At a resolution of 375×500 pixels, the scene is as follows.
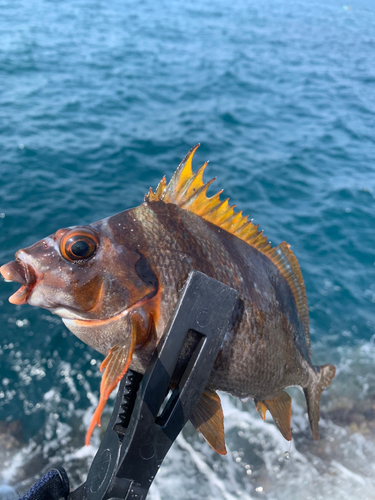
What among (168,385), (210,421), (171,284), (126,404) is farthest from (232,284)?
(126,404)

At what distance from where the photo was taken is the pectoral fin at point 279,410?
2.88m

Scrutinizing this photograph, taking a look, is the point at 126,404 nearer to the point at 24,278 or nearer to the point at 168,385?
the point at 168,385

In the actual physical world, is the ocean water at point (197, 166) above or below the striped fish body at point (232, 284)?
below

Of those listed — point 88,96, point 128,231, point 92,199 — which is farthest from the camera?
point 88,96

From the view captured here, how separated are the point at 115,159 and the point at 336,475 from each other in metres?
8.59

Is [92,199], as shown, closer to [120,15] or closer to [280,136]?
[280,136]

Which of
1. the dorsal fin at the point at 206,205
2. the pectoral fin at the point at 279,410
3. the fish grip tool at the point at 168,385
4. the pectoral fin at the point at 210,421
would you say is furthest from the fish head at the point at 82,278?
the pectoral fin at the point at 279,410

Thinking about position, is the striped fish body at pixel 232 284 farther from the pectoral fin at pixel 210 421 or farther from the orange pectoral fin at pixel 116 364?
the orange pectoral fin at pixel 116 364

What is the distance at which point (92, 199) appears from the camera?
9141mm

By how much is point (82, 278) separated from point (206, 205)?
890mm

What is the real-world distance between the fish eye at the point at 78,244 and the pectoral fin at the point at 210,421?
1.10 meters

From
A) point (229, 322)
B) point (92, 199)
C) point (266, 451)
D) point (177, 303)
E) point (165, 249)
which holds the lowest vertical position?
point (266, 451)

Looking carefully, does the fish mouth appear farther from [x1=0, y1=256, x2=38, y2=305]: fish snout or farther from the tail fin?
the tail fin

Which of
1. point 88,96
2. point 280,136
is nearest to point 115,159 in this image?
point 88,96
